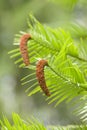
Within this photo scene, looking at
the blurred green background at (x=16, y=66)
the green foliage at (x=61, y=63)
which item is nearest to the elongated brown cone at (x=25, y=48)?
the green foliage at (x=61, y=63)

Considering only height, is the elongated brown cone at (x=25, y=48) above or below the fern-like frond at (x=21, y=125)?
above

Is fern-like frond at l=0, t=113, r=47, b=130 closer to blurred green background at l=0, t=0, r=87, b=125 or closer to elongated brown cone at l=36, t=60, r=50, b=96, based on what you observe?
elongated brown cone at l=36, t=60, r=50, b=96

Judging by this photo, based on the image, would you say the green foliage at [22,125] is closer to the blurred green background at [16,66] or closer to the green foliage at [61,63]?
the green foliage at [61,63]

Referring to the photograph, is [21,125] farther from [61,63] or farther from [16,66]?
[16,66]

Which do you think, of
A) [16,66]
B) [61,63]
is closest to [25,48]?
[61,63]

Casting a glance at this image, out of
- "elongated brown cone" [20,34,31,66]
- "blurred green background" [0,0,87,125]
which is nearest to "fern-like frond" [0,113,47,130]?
"elongated brown cone" [20,34,31,66]

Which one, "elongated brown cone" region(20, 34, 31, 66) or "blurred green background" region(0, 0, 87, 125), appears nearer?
"elongated brown cone" region(20, 34, 31, 66)

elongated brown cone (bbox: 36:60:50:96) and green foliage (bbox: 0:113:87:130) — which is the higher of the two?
elongated brown cone (bbox: 36:60:50:96)

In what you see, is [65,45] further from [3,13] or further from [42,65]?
[3,13]
